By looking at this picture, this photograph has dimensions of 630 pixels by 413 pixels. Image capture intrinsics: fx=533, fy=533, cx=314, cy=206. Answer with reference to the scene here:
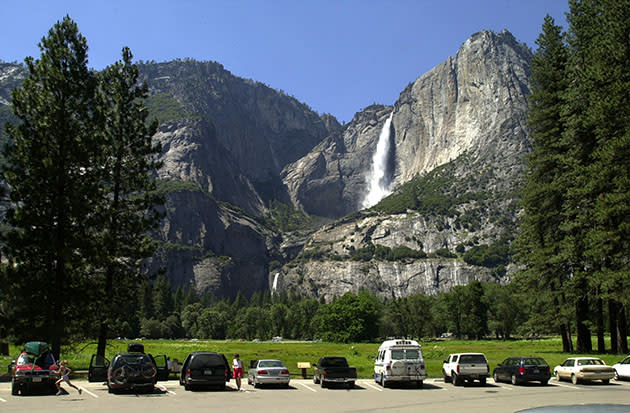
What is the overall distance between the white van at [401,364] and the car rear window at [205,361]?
8.50m

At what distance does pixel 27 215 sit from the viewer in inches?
1299

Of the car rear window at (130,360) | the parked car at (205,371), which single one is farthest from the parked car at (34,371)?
the parked car at (205,371)

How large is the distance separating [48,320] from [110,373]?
12245 millimetres

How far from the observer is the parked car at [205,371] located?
25.3 m

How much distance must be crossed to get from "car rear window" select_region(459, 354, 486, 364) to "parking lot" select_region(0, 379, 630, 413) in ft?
4.31

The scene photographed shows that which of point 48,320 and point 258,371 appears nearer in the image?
point 258,371

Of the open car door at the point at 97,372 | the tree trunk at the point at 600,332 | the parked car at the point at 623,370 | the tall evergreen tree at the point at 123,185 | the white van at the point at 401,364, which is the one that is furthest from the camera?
the tree trunk at the point at 600,332

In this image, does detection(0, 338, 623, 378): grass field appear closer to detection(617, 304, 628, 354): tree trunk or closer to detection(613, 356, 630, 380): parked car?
detection(617, 304, 628, 354): tree trunk

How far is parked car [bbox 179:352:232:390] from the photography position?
83.1 feet

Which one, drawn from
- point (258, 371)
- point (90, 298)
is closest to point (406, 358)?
point (258, 371)

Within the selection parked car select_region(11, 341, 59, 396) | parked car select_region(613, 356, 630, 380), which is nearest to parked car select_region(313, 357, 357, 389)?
parked car select_region(11, 341, 59, 396)

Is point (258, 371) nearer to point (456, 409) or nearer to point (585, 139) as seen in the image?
point (456, 409)

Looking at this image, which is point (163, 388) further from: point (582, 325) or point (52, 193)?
point (582, 325)

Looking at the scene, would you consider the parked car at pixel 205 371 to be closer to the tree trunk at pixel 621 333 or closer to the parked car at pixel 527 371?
the parked car at pixel 527 371
